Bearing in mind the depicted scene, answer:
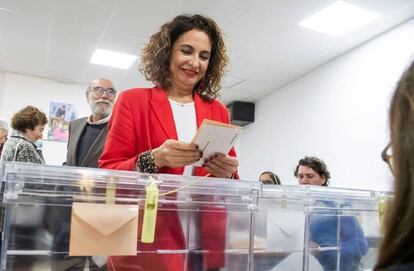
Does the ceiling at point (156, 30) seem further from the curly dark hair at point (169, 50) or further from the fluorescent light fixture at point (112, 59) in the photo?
the curly dark hair at point (169, 50)

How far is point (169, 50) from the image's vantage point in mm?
1086

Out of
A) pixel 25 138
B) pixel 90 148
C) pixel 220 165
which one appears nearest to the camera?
pixel 220 165

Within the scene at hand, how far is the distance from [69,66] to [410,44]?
12.7 feet

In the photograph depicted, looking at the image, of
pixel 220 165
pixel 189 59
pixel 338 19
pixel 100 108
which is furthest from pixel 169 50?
pixel 338 19

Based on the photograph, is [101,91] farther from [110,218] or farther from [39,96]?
[39,96]

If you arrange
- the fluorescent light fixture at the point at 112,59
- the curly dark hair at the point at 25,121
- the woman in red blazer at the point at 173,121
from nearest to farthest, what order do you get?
the woman in red blazer at the point at 173,121 → the curly dark hair at the point at 25,121 → the fluorescent light fixture at the point at 112,59

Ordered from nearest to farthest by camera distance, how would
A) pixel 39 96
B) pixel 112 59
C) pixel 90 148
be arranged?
pixel 90 148 → pixel 112 59 → pixel 39 96

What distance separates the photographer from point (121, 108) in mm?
930

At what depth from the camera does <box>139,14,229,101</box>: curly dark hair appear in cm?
108

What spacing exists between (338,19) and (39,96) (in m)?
4.10

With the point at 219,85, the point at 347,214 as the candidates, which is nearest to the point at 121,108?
the point at 219,85

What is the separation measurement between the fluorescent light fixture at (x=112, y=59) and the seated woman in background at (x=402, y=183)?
4172mm

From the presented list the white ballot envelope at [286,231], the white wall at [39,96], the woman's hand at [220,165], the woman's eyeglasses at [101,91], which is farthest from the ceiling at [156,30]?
the white ballot envelope at [286,231]

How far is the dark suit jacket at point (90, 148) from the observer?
1.87 m
